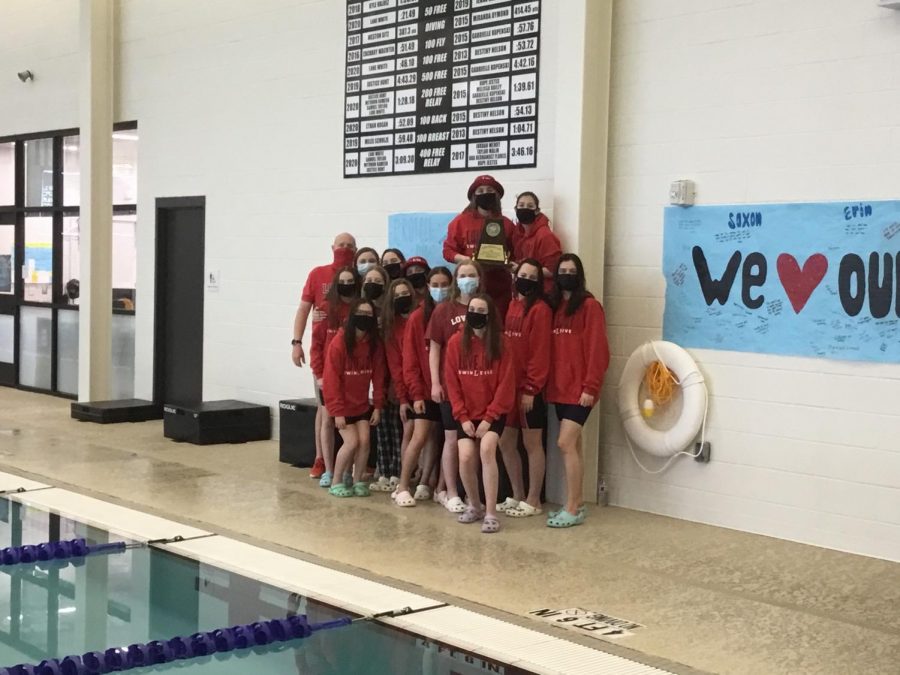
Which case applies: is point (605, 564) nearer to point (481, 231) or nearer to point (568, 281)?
point (568, 281)

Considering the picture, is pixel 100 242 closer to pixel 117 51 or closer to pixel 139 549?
pixel 117 51

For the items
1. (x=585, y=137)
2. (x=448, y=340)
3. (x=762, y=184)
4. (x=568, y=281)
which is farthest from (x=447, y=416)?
(x=762, y=184)

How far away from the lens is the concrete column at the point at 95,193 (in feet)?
37.2

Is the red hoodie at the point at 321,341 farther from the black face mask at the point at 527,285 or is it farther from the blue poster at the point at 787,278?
the blue poster at the point at 787,278

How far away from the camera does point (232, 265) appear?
10.3m

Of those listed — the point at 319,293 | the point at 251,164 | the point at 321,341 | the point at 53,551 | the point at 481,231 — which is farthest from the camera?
the point at 251,164

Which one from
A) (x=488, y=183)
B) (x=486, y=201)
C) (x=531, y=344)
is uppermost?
(x=488, y=183)

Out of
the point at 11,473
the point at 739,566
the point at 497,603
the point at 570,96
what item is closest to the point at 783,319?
the point at 739,566

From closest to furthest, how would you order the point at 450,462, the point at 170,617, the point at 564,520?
1. the point at 170,617
2. the point at 564,520
3. the point at 450,462

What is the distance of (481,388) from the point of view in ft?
21.6

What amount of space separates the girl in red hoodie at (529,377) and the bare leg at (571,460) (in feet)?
0.75

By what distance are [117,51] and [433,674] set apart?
9.11 meters

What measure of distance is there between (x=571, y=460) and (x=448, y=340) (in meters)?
1.02

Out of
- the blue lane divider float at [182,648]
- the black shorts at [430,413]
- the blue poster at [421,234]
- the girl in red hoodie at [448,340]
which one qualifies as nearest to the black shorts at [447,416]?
the girl in red hoodie at [448,340]
